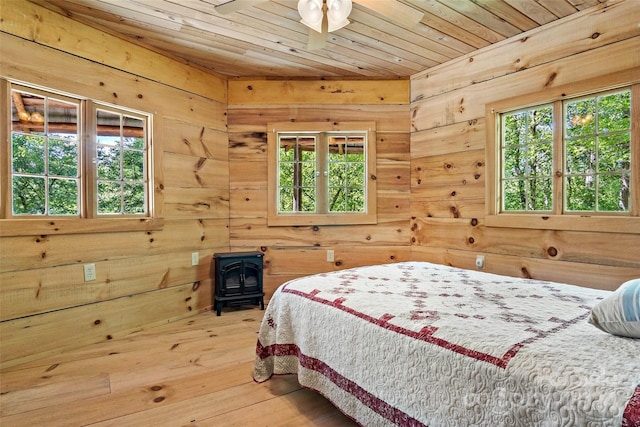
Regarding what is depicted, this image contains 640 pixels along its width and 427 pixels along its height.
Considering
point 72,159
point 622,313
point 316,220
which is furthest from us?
point 316,220

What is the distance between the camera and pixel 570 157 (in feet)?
8.62

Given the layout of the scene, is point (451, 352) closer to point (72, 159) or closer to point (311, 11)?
point (311, 11)

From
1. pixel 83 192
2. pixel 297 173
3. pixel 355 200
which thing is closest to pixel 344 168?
pixel 355 200

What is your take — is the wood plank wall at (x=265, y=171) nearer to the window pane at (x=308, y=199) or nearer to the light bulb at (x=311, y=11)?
the window pane at (x=308, y=199)

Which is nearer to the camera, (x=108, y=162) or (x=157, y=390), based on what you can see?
(x=157, y=390)

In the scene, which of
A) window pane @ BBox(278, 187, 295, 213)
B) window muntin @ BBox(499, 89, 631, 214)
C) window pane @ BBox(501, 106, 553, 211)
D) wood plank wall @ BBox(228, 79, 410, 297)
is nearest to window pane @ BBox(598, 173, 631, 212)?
window muntin @ BBox(499, 89, 631, 214)

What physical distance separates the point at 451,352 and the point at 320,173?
109 inches

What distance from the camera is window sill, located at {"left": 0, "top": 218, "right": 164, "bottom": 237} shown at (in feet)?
7.75

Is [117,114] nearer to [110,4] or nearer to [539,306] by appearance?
[110,4]

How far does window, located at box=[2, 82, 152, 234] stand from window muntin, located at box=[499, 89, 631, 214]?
3.18 meters

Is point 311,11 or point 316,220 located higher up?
point 311,11

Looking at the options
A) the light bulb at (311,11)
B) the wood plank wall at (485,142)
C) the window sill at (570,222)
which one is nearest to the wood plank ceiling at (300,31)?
the wood plank wall at (485,142)

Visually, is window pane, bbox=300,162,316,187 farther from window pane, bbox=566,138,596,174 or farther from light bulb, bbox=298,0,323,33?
window pane, bbox=566,138,596,174

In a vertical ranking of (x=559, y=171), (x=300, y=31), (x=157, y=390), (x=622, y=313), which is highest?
(x=300, y=31)
